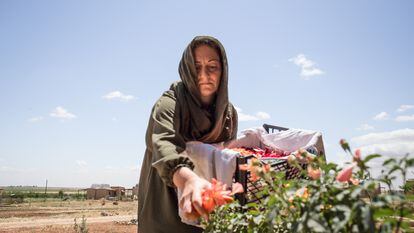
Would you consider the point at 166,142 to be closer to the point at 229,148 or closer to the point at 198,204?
the point at 198,204

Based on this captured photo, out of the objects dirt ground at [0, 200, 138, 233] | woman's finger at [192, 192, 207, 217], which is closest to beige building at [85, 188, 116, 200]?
dirt ground at [0, 200, 138, 233]

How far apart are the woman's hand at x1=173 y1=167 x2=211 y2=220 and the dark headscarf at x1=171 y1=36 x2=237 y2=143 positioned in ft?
1.99

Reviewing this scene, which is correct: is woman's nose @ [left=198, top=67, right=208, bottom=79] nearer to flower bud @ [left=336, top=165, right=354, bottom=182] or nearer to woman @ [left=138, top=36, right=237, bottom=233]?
woman @ [left=138, top=36, right=237, bottom=233]

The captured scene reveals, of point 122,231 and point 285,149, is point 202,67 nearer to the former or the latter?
point 285,149

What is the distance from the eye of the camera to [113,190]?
6234 centimetres

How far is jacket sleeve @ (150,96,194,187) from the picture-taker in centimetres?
132

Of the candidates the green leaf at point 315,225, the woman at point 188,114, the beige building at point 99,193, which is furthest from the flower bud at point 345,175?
the beige building at point 99,193

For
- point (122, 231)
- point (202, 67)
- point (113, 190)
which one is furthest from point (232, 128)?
point (113, 190)

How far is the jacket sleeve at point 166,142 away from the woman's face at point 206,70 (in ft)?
0.69

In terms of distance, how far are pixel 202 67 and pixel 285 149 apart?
3.41 ft

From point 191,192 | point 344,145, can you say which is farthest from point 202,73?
point 344,145

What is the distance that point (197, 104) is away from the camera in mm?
1948

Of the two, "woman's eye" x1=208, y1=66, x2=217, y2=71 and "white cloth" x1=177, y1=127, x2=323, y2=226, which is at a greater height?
"woman's eye" x1=208, y1=66, x2=217, y2=71

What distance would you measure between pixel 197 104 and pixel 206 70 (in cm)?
20
